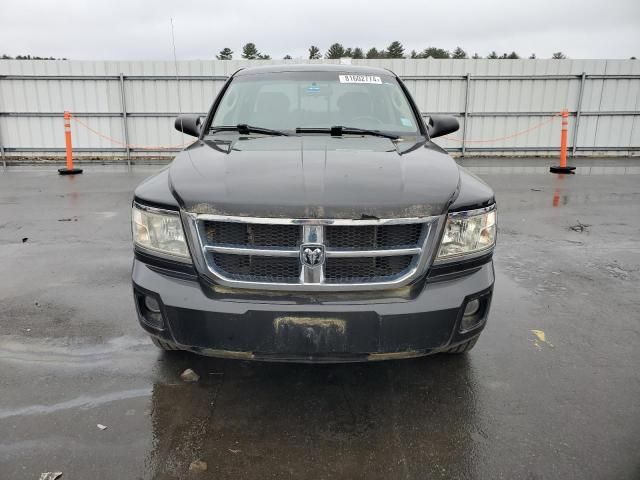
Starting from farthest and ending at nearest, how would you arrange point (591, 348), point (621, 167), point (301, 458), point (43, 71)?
point (43, 71) < point (621, 167) < point (591, 348) < point (301, 458)

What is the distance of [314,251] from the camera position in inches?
87.4

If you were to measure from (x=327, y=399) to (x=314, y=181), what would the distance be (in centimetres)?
113

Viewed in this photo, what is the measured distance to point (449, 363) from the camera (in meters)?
2.99

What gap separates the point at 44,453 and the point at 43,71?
1530cm

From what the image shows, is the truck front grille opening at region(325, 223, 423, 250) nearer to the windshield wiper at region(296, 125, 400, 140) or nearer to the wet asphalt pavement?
the wet asphalt pavement

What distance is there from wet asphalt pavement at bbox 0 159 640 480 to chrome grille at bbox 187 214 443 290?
0.72 metres

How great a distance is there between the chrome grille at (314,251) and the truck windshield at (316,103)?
139 cm

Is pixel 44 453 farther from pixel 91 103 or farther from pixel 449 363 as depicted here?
pixel 91 103

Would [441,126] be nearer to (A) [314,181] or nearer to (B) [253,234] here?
(A) [314,181]

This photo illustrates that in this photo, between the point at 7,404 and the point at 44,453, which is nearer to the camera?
the point at 44,453

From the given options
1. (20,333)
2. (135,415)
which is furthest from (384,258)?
(20,333)

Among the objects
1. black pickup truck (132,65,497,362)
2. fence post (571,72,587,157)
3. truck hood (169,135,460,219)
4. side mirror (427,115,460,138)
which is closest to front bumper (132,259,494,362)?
black pickup truck (132,65,497,362)

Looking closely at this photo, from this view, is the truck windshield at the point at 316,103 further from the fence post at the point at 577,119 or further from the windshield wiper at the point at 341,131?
the fence post at the point at 577,119

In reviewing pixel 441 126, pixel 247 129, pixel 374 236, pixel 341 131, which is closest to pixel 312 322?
pixel 374 236
